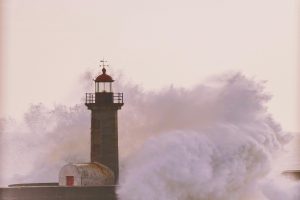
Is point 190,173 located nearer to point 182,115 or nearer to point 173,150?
point 173,150

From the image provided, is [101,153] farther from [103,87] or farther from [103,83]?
[103,83]

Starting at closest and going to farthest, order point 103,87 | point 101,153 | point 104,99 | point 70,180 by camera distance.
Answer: point 70,180, point 101,153, point 104,99, point 103,87

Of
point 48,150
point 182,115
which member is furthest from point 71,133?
point 182,115

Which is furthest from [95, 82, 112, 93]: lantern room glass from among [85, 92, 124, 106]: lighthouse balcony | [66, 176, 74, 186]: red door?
[66, 176, 74, 186]: red door

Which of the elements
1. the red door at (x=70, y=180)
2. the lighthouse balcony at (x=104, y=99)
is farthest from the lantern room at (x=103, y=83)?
the red door at (x=70, y=180)

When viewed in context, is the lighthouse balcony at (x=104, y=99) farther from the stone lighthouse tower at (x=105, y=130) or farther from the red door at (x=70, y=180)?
the red door at (x=70, y=180)

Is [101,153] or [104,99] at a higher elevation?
[104,99]

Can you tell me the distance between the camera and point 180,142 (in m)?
40.8

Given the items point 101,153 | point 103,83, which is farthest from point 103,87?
point 101,153

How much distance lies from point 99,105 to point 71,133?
7.58 meters

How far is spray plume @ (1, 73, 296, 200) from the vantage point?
39938 millimetres

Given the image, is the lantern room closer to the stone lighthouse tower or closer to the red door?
the stone lighthouse tower

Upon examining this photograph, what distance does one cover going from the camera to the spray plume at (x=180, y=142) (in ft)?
131

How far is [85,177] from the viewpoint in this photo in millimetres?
40281
